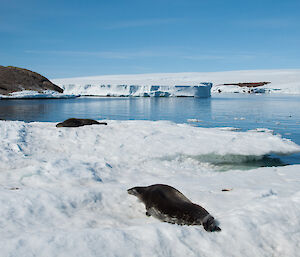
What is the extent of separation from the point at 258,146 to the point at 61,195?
5079mm

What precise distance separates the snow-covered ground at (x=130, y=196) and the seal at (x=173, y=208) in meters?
0.10

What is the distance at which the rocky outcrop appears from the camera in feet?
159

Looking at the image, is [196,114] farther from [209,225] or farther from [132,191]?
[209,225]

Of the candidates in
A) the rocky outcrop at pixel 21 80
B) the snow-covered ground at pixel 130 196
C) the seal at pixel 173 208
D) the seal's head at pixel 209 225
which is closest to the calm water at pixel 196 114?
the snow-covered ground at pixel 130 196

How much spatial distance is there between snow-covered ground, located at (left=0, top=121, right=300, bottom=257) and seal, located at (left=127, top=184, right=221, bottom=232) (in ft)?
0.33

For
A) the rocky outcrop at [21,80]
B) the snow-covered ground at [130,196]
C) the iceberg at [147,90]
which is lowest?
the snow-covered ground at [130,196]

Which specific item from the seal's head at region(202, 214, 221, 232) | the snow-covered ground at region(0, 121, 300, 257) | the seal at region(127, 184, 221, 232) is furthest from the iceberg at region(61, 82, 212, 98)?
the seal's head at region(202, 214, 221, 232)

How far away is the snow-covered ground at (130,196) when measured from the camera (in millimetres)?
2627

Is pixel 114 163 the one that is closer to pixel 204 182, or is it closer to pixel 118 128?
pixel 204 182

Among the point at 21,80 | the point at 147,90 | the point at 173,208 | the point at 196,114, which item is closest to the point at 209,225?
the point at 173,208

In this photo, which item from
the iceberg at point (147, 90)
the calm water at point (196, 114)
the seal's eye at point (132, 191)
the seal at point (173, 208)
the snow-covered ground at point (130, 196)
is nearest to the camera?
the snow-covered ground at point (130, 196)

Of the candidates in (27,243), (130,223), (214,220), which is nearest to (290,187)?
(214,220)

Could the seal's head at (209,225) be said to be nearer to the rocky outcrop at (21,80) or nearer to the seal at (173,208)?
the seal at (173,208)

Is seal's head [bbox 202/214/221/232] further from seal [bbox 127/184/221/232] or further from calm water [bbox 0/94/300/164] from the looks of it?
calm water [bbox 0/94/300/164]
